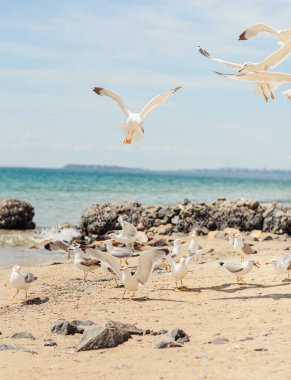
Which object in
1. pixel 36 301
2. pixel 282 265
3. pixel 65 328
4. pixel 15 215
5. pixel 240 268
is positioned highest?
pixel 282 265

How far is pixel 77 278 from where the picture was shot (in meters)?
12.8

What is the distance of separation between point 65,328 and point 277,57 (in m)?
4.47

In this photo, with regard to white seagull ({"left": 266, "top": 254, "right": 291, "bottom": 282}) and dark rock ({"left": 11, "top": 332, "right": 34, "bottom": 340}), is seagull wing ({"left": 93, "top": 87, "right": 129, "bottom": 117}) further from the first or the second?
dark rock ({"left": 11, "top": 332, "right": 34, "bottom": 340})

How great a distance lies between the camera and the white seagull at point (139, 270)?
1011cm

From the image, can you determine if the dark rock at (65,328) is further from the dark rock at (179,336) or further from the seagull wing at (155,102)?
the seagull wing at (155,102)

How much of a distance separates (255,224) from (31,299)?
11.9 meters

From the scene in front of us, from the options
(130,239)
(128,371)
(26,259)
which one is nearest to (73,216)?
(26,259)

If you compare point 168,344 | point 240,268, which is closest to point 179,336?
point 168,344

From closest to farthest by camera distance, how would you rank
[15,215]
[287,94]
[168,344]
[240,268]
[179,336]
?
[168,344] < [179,336] < [287,94] < [240,268] < [15,215]

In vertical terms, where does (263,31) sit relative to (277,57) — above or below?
above

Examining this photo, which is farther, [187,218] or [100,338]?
[187,218]

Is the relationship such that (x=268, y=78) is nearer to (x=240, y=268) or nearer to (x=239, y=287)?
(x=240, y=268)

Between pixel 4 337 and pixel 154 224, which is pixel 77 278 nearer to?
pixel 4 337

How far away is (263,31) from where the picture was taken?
381 inches
